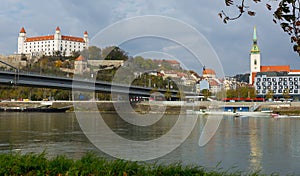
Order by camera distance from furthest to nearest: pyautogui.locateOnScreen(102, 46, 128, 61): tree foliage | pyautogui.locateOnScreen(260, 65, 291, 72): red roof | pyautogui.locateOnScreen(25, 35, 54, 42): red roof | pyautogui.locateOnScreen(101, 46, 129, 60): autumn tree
Result: pyautogui.locateOnScreen(25, 35, 54, 42): red roof
pyautogui.locateOnScreen(260, 65, 291, 72): red roof
pyautogui.locateOnScreen(101, 46, 129, 60): autumn tree
pyautogui.locateOnScreen(102, 46, 128, 61): tree foliage

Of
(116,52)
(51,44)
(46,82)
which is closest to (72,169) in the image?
(116,52)

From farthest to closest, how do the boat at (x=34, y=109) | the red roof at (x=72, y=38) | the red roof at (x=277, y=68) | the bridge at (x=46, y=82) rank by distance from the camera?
1. the red roof at (x=72, y=38)
2. the red roof at (x=277, y=68)
3. the boat at (x=34, y=109)
4. the bridge at (x=46, y=82)

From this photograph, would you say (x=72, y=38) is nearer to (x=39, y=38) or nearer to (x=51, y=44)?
(x=51, y=44)

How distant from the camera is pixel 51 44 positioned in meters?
132

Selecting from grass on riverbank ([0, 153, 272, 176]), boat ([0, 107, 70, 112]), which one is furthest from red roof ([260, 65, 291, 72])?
grass on riverbank ([0, 153, 272, 176])

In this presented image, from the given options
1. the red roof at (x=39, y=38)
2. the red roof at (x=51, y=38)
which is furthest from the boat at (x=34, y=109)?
the red roof at (x=39, y=38)

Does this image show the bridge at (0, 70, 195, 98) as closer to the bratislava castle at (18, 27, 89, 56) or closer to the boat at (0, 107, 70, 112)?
the boat at (0, 107, 70, 112)

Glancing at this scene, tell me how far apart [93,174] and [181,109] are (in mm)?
58797

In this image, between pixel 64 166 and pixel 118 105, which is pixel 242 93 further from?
pixel 64 166

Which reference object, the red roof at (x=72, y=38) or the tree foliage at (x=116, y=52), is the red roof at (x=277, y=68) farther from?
the tree foliage at (x=116, y=52)

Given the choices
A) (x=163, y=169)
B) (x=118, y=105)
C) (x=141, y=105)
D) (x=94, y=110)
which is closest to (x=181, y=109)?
(x=141, y=105)

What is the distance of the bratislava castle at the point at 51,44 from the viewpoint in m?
130

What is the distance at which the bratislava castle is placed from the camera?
12950cm

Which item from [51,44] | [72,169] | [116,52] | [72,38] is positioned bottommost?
[72,169]
